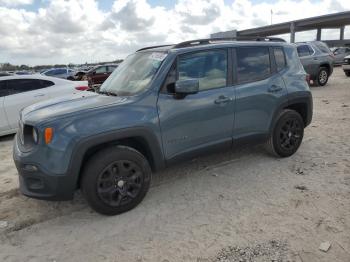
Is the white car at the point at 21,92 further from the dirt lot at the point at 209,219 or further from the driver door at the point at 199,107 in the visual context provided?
the driver door at the point at 199,107

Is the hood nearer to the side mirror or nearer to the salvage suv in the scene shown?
the salvage suv

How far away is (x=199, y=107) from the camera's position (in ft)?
14.3

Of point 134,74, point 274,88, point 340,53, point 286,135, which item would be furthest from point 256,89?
point 340,53

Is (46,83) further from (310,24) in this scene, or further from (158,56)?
(310,24)

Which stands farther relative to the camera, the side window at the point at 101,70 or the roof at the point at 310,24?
the roof at the point at 310,24

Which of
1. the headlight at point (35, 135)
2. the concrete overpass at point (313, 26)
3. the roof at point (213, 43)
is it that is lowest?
the headlight at point (35, 135)

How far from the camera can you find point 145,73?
173 inches

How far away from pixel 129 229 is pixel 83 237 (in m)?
0.47

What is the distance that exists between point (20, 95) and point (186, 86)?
18.7 feet

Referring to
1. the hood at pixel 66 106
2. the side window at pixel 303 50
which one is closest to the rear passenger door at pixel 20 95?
the hood at pixel 66 106

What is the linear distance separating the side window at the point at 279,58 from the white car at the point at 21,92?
4.87m

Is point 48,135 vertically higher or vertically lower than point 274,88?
lower

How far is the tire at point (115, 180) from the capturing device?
374 centimetres

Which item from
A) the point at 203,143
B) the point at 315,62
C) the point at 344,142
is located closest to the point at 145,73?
the point at 203,143
